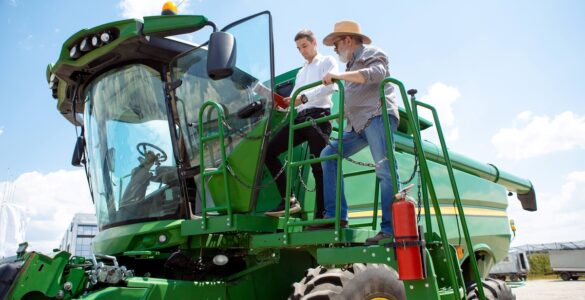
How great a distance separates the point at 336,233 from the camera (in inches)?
123

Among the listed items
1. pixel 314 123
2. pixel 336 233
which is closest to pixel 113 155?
pixel 314 123

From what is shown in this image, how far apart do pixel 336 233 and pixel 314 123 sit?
0.83 meters

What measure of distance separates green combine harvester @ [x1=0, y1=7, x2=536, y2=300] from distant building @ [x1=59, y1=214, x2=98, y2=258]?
772cm

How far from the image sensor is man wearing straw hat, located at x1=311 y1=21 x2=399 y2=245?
328 centimetres

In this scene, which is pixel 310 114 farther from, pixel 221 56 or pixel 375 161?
pixel 221 56

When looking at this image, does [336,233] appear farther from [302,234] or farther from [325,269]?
[325,269]

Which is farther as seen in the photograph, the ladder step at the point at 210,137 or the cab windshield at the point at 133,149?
the cab windshield at the point at 133,149

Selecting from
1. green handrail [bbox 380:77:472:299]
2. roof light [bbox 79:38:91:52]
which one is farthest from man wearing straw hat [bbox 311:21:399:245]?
roof light [bbox 79:38:91:52]

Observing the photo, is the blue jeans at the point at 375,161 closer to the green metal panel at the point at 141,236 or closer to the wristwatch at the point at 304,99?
the wristwatch at the point at 304,99

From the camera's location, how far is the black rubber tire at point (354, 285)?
3.45m

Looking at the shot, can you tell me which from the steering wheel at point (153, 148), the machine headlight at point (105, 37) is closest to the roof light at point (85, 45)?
the machine headlight at point (105, 37)

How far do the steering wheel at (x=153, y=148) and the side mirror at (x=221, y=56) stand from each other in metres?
1.10

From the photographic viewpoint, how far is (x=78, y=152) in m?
5.62

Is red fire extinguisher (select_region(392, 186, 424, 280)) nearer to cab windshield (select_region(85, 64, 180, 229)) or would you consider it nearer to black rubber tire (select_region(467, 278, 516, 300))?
cab windshield (select_region(85, 64, 180, 229))
